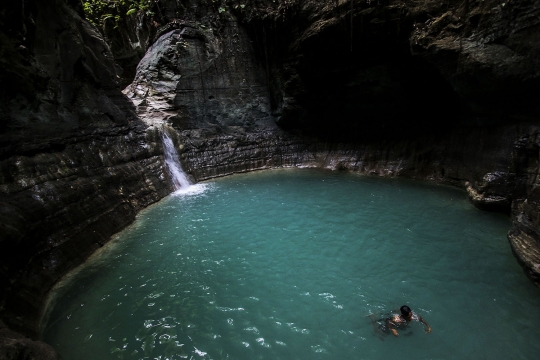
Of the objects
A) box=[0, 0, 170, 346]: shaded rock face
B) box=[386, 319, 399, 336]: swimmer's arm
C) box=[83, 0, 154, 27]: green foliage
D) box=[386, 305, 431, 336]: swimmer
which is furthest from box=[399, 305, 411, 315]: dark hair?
box=[83, 0, 154, 27]: green foliage

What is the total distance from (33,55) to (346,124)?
13.1m

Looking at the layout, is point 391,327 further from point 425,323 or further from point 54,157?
point 54,157

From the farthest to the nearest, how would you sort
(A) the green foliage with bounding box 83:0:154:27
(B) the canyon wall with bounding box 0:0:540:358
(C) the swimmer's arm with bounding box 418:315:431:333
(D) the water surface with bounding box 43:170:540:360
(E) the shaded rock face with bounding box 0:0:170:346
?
(A) the green foliage with bounding box 83:0:154:27 < (B) the canyon wall with bounding box 0:0:540:358 < (E) the shaded rock face with bounding box 0:0:170:346 < (C) the swimmer's arm with bounding box 418:315:431:333 < (D) the water surface with bounding box 43:170:540:360

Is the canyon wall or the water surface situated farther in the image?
the canyon wall

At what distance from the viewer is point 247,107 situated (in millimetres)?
16109

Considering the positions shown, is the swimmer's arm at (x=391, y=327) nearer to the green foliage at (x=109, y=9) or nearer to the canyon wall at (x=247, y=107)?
the canyon wall at (x=247, y=107)

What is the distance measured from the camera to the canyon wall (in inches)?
249

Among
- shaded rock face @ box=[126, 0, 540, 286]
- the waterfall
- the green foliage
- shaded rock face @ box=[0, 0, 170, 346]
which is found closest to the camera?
shaded rock face @ box=[0, 0, 170, 346]

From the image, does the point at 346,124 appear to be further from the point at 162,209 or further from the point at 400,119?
the point at 162,209

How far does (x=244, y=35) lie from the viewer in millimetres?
15680

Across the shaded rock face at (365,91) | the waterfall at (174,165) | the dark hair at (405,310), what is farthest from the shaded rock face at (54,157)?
the dark hair at (405,310)

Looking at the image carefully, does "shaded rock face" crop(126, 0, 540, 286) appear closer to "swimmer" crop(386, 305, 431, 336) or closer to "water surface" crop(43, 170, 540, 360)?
"water surface" crop(43, 170, 540, 360)

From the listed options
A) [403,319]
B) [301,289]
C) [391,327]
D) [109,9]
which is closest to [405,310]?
[403,319]

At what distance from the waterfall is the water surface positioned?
3606 millimetres
